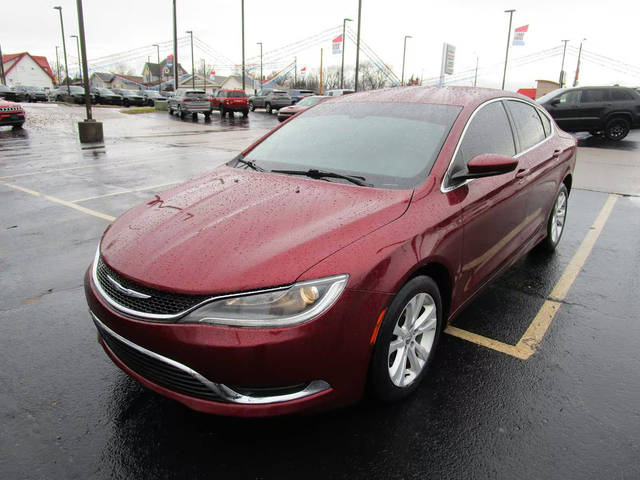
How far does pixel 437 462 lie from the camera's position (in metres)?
2.22

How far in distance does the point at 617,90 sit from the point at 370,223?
17589 mm

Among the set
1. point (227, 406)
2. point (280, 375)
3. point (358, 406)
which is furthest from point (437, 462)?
point (227, 406)

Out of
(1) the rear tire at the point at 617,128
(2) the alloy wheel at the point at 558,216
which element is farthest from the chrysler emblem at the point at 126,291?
(1) the rear tire at the point at 617,128

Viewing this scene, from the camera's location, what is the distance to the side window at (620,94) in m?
15.9

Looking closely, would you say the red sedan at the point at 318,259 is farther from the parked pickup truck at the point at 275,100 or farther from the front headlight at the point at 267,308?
the parked pickup truck at the point at 275,100

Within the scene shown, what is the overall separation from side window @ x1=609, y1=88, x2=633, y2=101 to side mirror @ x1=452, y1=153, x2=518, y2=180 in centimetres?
1637

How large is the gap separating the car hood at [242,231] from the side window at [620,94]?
1701 cm

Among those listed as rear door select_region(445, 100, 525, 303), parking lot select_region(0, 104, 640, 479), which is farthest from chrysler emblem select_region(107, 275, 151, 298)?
rear door select_region(445, 100, 525, 303)

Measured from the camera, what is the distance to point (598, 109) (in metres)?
16.1

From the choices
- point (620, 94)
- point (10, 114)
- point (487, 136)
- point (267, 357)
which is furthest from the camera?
point (10, 114)

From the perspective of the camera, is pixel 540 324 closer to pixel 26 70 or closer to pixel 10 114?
pixel 10 114

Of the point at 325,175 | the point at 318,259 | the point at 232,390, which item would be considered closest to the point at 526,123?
the point at 325,175

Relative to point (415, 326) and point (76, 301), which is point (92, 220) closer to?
point (76, 301)

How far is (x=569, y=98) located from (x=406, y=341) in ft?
55.6
